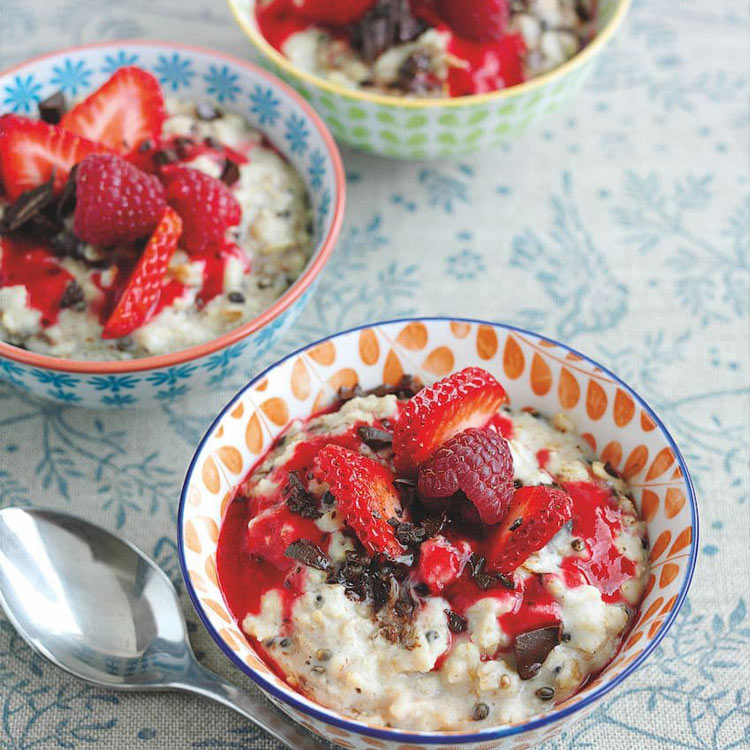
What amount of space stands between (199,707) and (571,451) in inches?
46.2

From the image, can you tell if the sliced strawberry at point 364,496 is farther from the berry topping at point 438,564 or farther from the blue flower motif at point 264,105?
the blue flower motif at point 264,105

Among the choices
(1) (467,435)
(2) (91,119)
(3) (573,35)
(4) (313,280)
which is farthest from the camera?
(3) (573,35)

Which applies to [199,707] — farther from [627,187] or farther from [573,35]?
[573,35]

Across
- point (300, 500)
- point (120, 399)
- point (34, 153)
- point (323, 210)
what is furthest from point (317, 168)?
point (300, 500)

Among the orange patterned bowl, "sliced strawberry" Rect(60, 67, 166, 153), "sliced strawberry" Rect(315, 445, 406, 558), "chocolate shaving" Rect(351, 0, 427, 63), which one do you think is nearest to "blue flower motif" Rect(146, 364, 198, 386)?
the orange patterned bowl

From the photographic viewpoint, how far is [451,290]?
130 inches

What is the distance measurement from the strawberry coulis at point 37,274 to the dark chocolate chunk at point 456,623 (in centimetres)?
152

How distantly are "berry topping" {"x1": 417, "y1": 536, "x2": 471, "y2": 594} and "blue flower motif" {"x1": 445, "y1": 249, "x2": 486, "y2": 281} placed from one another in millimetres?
1440

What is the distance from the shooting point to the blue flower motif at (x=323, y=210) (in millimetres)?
3013

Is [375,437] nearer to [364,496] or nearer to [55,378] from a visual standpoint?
[364,496]

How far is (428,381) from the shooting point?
2.67 m

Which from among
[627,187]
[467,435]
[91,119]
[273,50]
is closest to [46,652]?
[467,435]

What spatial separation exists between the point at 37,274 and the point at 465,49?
5.71 ft

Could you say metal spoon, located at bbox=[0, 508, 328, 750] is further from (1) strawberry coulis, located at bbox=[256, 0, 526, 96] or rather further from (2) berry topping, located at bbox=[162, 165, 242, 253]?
(1) strawberry coulis, located at bbox=[256, 0, 526, 96]
